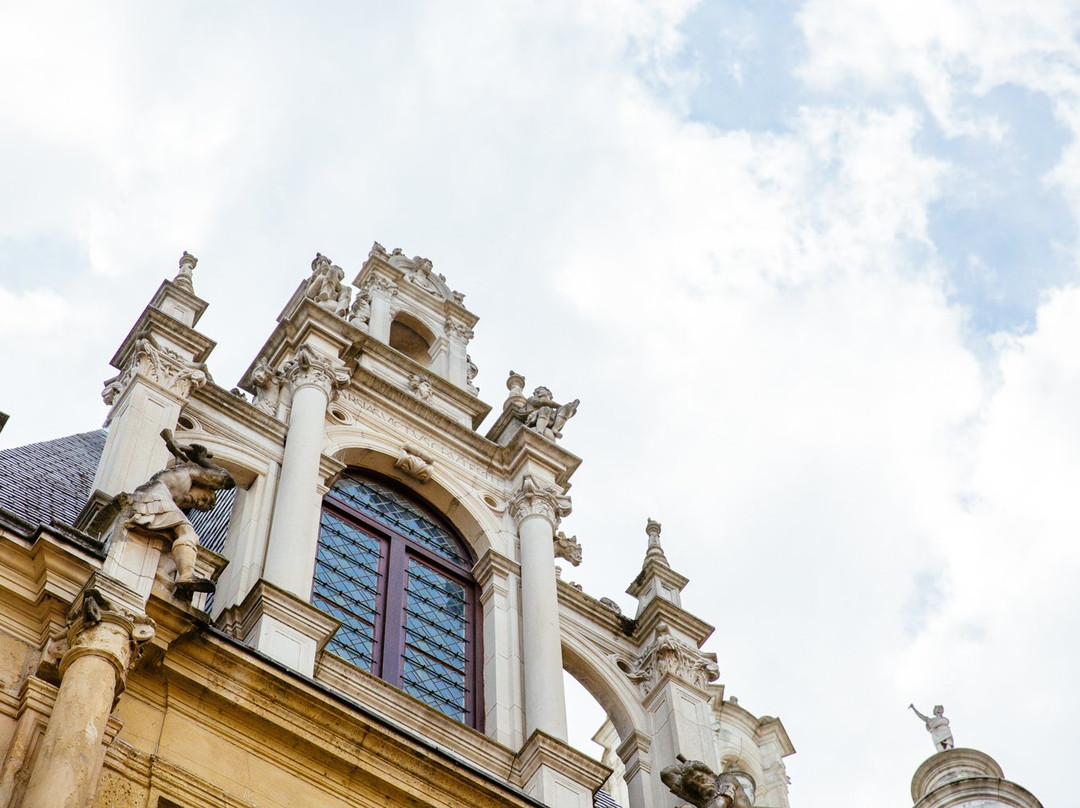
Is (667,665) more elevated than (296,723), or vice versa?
(667,665)

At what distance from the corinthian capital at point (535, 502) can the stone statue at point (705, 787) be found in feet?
16.3

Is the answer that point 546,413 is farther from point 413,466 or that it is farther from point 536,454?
point 413,466

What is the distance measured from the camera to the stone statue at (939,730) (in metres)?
23.7

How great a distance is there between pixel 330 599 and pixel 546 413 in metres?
5.94

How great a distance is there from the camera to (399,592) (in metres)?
19.9

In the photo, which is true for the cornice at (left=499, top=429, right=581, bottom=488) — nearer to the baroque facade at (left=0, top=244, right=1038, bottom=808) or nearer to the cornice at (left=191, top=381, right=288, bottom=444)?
the baroque facade at (left=0, top=244, right=1038, bottom=808)

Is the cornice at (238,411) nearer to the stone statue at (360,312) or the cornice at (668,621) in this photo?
the stone statue at (360,312)

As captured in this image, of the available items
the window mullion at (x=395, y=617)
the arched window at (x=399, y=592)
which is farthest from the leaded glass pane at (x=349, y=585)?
the window mullion at (x=395, y=617)

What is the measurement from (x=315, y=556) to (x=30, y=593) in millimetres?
5786

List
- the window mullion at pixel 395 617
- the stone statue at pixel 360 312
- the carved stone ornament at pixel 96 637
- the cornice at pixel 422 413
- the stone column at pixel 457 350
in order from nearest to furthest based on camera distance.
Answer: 1. the carved stone ornament at pixel 96 637
2. the window mullion at pixel 395 617
3. the cornice at pixel 422 413
4. the stone statue at pixel 360 312
5. the stone column at pixel 457 350

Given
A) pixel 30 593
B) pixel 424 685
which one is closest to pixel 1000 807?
pixel 424 685

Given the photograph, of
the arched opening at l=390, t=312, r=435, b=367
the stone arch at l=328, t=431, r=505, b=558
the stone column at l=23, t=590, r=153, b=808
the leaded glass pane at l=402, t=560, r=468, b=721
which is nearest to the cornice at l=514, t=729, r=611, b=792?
the leaded glass pane at l=402, t=560, r=468, b=721

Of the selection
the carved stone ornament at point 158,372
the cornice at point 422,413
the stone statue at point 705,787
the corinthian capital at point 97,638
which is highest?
the cornice at point 422,413

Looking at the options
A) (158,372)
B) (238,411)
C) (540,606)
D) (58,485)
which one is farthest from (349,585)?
(58,485)
